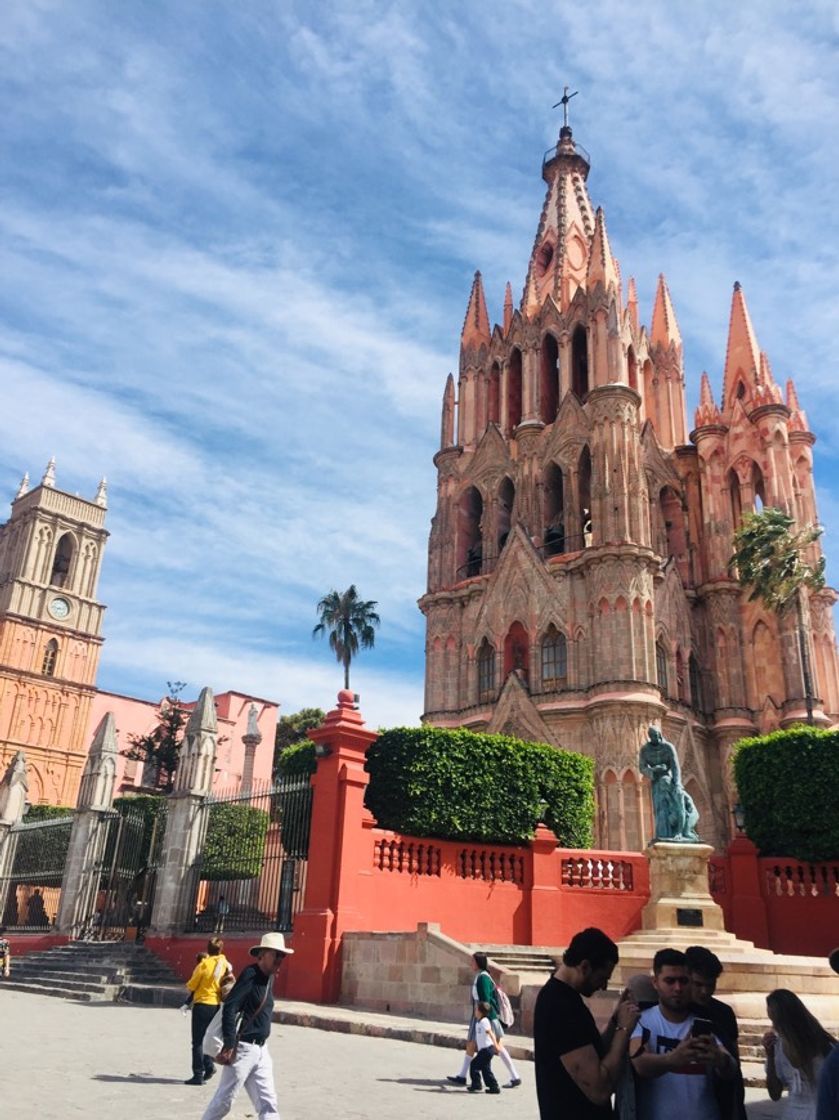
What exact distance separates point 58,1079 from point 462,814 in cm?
1115

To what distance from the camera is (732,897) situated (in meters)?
19.2

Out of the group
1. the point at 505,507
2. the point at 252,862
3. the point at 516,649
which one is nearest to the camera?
the point at 252,862

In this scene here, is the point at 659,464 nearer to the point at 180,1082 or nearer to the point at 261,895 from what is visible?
the point at 261,895

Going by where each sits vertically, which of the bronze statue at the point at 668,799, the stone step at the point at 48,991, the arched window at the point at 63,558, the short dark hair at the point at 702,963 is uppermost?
the arched window at the point at 63,558

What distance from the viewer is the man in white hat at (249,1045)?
5.31m

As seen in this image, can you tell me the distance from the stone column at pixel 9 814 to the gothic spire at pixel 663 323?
3159cm

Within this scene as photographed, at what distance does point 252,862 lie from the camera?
1775 cm

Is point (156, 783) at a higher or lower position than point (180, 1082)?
higher

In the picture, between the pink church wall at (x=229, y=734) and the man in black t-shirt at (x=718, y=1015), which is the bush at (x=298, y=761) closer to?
the man in black t-shirt at (x=718, y=1015)

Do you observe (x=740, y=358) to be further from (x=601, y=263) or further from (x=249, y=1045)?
(x=249, y=1045)

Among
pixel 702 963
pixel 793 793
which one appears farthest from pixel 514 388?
pixel 702 963

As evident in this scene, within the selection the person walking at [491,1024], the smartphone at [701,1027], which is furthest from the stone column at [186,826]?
the smartphone at [701,1027]

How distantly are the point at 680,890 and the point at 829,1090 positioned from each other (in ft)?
43.3

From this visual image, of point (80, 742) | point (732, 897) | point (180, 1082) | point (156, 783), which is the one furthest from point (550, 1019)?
point (80, 742)
